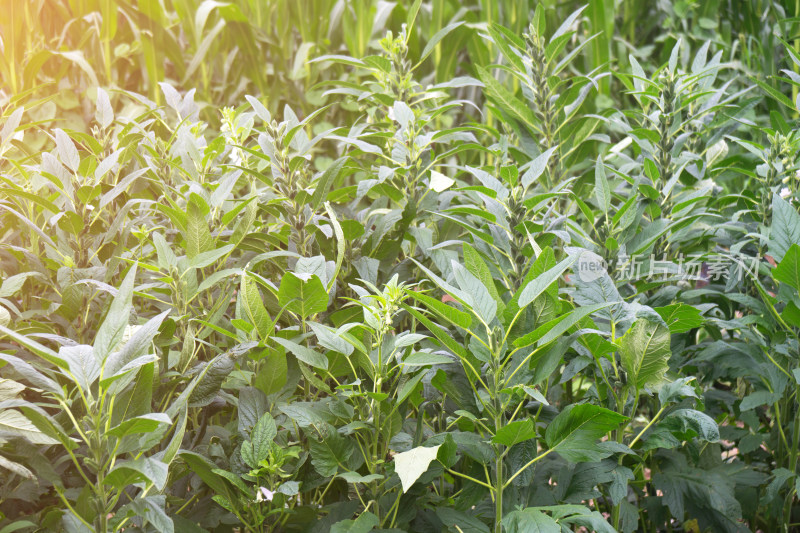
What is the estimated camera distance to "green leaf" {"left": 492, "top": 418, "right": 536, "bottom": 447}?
88cm

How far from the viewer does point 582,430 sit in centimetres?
93

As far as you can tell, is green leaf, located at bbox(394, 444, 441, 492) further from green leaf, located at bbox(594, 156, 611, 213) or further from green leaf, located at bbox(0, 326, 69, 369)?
green leaf, located at bbox(594, 156, 611, 213)

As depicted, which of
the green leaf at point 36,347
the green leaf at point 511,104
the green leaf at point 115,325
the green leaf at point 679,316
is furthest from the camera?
the green leaf at point 511,104

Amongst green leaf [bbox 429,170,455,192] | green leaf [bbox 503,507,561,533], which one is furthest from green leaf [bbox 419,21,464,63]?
green leaf [bbox 503,507,561,533]

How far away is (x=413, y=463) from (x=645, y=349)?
413mm

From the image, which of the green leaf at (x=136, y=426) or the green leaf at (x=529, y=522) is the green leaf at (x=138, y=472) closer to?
the green leaf at (x=136, y=426)

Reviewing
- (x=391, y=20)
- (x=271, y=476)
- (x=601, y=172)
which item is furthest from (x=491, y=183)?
(x=391, y=20)

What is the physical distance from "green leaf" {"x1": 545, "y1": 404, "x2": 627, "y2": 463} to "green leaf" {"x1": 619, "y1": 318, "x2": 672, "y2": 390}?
0.13 m

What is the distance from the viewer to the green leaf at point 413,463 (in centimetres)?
77

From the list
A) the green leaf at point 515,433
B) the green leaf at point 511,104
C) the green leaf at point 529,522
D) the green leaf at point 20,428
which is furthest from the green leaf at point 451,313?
the green leaf at point 511,104

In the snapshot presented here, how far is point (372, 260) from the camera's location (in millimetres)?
1179

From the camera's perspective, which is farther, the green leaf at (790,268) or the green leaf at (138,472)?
the green leaf at (790,268)

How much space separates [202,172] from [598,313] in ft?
2.47

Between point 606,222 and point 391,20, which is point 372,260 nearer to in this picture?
point 606,222
